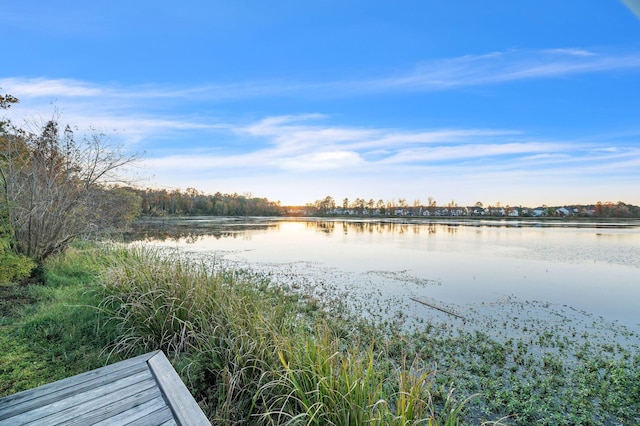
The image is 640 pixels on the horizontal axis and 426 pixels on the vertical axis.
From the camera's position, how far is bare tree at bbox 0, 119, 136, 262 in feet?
19.9

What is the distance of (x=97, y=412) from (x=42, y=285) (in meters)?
5.64

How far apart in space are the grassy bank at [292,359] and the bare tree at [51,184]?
1659 mm

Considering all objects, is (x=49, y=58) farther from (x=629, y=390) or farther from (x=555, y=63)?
(x=555, y=63)

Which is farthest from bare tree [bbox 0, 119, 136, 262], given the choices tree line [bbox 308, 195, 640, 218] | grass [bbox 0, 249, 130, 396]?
tree line [bbox 308, 195, 640, 218]

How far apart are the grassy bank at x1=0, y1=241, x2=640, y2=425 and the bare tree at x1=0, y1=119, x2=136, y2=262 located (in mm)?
1659

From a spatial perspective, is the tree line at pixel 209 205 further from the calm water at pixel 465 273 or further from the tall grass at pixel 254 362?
the tall grass at pixel 254 362

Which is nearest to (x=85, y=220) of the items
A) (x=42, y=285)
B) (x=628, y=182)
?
(x=42, y=285)

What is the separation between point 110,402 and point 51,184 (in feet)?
22.5

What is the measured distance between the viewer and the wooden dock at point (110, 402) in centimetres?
156

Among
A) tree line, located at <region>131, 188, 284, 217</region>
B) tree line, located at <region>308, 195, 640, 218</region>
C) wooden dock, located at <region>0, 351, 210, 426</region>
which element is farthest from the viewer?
tree line, located at <region>308, 195, 640, 218</region>

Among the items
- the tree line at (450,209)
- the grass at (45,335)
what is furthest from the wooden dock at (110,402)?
the tree line at (450,209)

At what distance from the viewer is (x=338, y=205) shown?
82.8 meters

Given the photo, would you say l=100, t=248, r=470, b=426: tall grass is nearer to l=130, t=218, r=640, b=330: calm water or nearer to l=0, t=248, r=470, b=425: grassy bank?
l=0, t=248, r=470, b=425: grassy bank

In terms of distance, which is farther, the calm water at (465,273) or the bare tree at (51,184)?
the calm water at (465,273)
